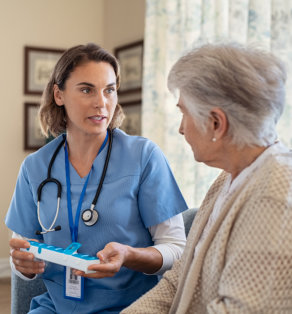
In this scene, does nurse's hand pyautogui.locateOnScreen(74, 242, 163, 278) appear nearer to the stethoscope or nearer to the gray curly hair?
the stethoscope

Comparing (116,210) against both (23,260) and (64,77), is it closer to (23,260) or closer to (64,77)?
(23,260)

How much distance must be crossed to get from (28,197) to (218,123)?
1.00 m

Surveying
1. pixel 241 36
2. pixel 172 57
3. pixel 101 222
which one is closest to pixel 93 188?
pixel 101 222

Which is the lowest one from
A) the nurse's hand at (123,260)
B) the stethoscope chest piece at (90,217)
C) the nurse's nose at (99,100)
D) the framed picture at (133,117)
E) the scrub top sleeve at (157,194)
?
the nurse's hand at (123,260)

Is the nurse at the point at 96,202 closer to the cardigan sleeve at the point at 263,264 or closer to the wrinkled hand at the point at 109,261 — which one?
the wrinkled hand at the point at 109,261

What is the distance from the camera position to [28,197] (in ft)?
6.51

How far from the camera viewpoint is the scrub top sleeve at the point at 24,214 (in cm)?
197

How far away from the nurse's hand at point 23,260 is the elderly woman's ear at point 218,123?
75 cm

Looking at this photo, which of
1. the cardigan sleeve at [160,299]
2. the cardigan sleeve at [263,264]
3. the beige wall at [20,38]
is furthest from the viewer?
the beige wall at [20,38]

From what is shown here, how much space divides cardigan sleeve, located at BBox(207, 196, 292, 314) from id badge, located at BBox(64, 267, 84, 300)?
76 cm

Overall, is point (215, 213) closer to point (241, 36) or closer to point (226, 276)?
point (226, 276)

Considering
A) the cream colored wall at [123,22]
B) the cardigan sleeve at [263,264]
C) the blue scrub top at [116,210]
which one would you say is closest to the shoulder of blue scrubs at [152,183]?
the blue scrub top at [116,210]

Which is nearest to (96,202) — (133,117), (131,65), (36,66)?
(133,117)

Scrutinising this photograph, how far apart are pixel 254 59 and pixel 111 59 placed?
0.85 meters
